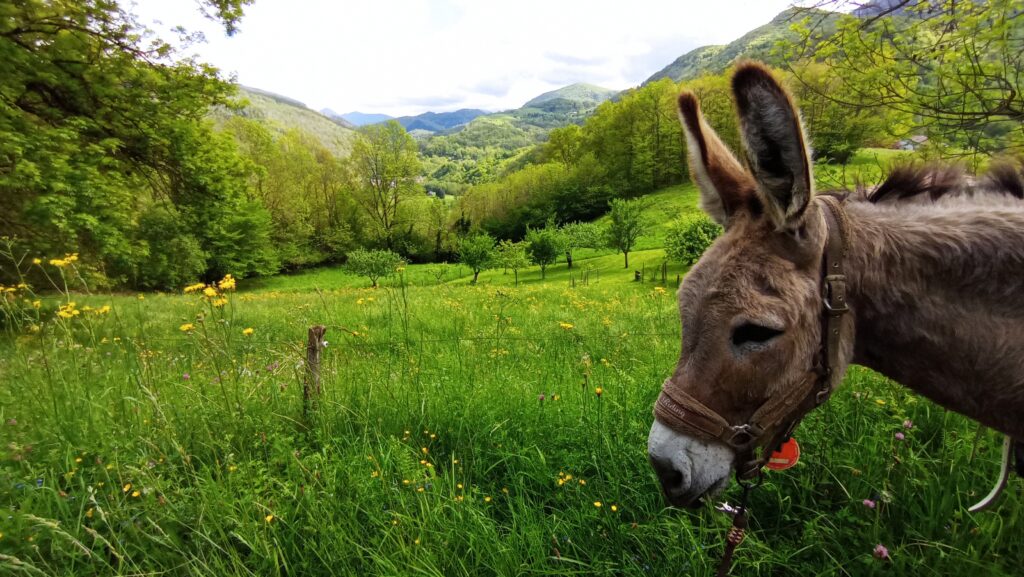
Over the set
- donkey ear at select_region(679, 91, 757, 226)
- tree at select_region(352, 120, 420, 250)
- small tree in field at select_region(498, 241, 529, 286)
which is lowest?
small tree in field at select_region(498, 241, 529, 286)

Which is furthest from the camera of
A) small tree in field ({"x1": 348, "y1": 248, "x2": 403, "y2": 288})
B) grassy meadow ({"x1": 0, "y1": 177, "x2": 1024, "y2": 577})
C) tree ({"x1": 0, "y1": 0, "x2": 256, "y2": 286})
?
small tree in field ({"x1": 348, "y1": 248, "x2": 403, "y2": 288})

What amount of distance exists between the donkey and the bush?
30336 mm

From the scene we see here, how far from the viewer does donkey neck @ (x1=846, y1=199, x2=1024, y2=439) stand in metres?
1.42

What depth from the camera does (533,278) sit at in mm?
42906

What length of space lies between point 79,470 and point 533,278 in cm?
4050

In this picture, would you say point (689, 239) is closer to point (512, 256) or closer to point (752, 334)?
point (512, 256)

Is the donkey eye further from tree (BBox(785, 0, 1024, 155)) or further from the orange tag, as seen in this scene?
tree (BBox(785, 0, 1024, 155))

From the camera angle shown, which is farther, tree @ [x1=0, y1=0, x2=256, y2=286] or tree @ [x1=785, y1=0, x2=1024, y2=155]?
tree @ [x1=0, y1=0, x2=256, y2=286]

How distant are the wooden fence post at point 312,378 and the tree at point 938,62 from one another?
6.14 metres

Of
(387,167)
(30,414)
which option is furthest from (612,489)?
(387,167)

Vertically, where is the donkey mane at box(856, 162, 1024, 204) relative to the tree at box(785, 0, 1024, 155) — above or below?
below

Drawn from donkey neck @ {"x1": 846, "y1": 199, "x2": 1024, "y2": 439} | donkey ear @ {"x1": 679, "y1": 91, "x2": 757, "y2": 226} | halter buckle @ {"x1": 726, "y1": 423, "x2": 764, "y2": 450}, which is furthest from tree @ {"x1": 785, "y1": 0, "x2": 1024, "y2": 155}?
halter buckle @ {"x1": 726, "y1": 423, "x2": 764, "y2": 450}

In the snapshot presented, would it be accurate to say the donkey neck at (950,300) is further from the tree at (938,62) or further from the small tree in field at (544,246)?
the small tree in field at (544,246)

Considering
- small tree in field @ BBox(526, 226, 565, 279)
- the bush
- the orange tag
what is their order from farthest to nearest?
small tree in field @ BBox(526, 226, 565, 279)
the bush
the orange tag
